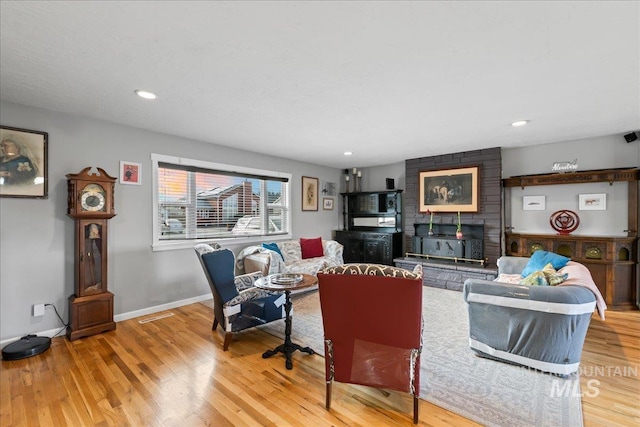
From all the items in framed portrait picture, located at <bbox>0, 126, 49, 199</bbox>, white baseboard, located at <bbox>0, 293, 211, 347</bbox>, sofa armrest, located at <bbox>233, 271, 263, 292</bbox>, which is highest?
framed portrait picture, located at <bbox>0, 126, 49, 199</bbox>

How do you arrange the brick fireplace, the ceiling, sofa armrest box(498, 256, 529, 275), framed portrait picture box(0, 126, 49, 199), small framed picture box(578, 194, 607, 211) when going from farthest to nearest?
1. the brick fireplace
2. small framed picture box(578, 194, 607, 211)
3. sofa armrest box(498, 256, 529, 275)
4. framed portrait picture box(0, 126, 49, 199)
5. the ceiling

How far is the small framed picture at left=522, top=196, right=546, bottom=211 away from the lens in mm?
4604

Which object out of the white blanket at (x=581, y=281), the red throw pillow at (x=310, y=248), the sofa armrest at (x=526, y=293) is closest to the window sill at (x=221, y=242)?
the red throw pillow at (x=310, y=248)

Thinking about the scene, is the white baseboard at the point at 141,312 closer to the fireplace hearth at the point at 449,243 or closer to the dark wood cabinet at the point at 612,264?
the fireplace hearth at the point at 449,243

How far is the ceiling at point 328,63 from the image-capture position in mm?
1576

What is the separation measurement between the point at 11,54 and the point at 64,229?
72.8 inches

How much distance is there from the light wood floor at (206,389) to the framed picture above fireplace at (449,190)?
2.68 metres

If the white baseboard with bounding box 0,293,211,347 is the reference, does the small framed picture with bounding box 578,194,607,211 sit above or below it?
above

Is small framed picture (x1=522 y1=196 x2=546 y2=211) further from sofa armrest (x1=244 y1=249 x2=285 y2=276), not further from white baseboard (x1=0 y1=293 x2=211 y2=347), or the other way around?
white baseboard (x1=0 y1=293 x2=211 y2=347)

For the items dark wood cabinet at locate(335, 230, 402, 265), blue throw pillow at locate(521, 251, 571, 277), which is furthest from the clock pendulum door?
blue throw pillow at locate(521, 251, 571, 277)

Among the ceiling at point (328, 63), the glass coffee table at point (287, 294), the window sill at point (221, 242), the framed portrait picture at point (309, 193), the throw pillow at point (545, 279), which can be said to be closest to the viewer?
the ceiling at point (328, 63)

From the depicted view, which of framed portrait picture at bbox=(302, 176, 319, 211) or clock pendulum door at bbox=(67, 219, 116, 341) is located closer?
clock pendulum door at bbox=(67, 219, 116, 341)

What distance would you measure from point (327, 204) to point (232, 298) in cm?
404

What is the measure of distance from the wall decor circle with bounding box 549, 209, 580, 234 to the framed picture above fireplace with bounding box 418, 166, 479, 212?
1.11 meters
